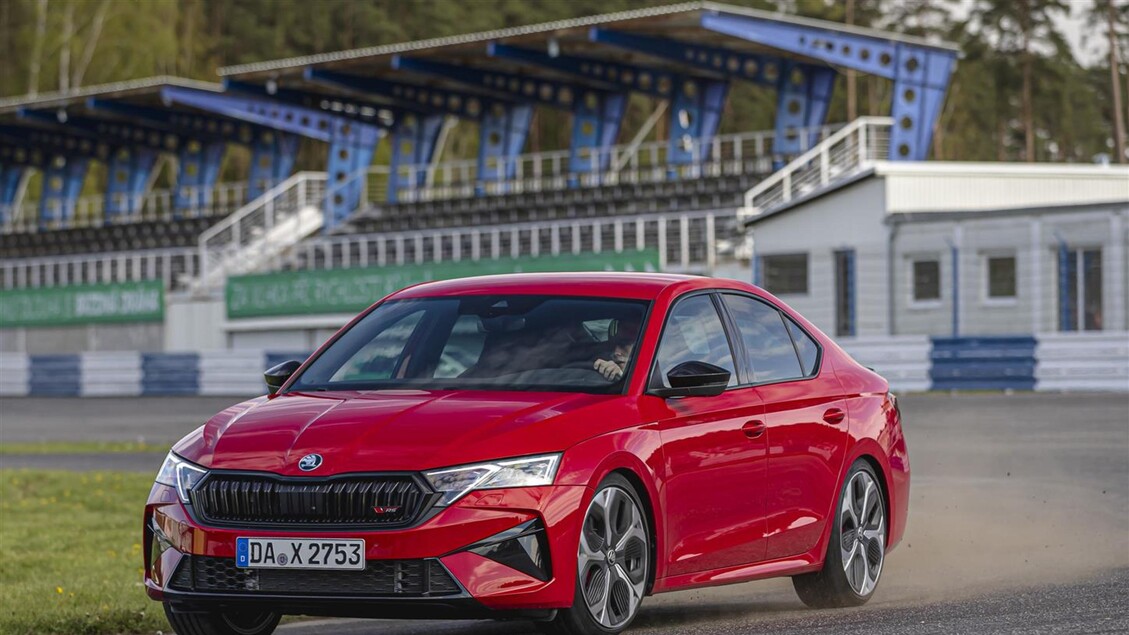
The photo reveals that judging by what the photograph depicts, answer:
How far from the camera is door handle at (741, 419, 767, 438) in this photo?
8227mm

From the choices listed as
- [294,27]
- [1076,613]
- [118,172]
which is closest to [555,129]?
[294,27]

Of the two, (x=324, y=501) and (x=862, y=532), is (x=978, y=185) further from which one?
(x=324, y=501)

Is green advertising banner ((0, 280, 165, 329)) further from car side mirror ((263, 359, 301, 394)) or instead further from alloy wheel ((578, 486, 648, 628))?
alloy wheel ((578, 486, 648, 628))

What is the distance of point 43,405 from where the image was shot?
3738cm

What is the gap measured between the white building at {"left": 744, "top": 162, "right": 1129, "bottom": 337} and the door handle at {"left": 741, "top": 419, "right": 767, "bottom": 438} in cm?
2361

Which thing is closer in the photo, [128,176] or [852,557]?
[852,557]

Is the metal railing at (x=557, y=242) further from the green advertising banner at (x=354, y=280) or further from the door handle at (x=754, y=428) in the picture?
the door handle at (x=754, y=428)

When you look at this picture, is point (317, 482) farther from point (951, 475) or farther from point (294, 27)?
point (294, 27)

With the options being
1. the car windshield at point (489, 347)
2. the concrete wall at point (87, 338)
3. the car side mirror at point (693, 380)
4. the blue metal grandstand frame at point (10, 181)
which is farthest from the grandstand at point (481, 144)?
the car side mirror at point (693, 380)

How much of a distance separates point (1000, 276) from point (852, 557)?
78.0 feet

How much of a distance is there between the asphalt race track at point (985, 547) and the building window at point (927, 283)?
7827mm

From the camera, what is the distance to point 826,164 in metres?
43.9

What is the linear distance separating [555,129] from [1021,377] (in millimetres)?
84572

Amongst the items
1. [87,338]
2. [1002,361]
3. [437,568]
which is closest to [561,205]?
[87,338]
